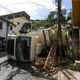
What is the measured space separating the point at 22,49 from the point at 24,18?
40.9 meters

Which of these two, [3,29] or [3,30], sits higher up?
[3,29]

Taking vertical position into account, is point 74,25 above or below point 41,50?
above

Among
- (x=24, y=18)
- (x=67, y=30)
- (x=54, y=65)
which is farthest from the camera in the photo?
(x=24, y=18)

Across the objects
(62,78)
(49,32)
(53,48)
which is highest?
(49,32)

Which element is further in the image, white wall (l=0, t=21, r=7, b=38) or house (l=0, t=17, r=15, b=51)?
white wall (l=0, t=21, r=7, b=38)

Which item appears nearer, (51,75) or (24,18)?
(51,75)

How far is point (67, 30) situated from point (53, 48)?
392 cm

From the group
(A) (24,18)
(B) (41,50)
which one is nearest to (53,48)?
(B) (41,50)

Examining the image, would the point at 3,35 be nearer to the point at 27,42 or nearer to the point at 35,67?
the point at 27,42

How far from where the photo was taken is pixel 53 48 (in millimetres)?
19953

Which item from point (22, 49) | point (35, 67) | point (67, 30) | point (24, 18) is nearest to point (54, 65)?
point (35, 67)

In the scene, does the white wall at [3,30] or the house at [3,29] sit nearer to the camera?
the house at [3,29]

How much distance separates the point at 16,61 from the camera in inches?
826

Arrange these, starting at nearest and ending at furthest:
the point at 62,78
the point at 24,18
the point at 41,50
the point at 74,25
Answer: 1. the point at 62,78
2. the point at 74,25
3. the point at 41,50
4. the point at 24,18
